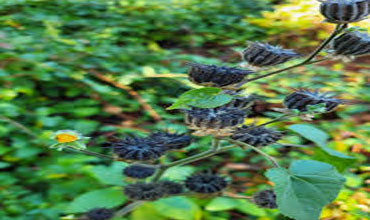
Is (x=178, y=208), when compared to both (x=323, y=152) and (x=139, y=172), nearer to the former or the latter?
(x=139, y=172)

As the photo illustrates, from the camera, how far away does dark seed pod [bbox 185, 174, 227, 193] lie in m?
1.18

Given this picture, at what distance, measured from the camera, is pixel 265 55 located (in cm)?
88

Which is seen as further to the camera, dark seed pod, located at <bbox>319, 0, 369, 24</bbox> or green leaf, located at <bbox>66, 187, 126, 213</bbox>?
green leaf, located at <bbox>66, 187, 126, 213</bbox>

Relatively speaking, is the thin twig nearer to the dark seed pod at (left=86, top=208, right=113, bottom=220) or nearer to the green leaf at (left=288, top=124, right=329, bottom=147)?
the dark seed pod at (left=86, top=208, right=113, bottom=220)

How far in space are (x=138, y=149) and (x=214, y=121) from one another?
0.63 ft

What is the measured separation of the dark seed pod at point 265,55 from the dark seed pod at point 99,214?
665 millimetres

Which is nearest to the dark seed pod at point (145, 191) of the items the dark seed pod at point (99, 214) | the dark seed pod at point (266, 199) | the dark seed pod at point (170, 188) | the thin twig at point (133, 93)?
the dark seed pod at point (170, 188)

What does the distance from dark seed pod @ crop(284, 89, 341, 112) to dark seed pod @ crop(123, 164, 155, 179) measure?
0.50 m

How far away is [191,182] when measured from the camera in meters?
1.20

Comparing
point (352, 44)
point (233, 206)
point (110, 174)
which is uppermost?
point (352, 44)

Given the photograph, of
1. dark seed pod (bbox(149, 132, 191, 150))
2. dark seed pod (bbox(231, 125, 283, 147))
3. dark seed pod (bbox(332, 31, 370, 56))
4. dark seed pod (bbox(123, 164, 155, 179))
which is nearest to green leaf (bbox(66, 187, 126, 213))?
dark seed pod (bbox(123, 164, 155, 179))

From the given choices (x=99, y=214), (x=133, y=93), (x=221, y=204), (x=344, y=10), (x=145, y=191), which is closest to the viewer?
(x=344, y=10)

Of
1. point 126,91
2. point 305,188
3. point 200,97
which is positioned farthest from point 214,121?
point 126,91

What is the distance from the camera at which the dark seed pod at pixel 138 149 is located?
3.16 feet
